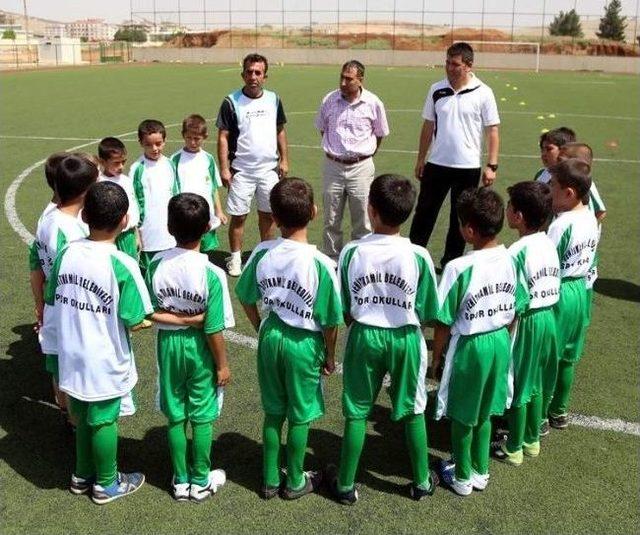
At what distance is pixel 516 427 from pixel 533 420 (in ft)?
0.53

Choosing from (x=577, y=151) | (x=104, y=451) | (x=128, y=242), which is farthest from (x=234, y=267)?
(x=104, y=451)

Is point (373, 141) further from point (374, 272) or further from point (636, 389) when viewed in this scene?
point (374, 272)

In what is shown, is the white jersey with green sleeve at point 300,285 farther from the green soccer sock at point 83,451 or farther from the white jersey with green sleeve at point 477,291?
the green soccer sock at point 83,451

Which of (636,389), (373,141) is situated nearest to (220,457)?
(636,389)

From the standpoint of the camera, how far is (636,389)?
4777 millimetres

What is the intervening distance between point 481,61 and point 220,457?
149ft

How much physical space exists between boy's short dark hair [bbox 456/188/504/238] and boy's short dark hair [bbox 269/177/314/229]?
79 cm

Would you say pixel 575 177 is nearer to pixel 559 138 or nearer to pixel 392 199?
pixel 559 138

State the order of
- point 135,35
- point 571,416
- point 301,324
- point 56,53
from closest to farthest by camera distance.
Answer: point 301,324
point 571,416
point 56,53
point 135,35

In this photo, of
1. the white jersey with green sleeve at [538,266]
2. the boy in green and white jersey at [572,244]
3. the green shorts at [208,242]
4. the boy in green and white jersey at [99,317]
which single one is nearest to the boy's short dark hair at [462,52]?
the boy in green and white jersey at [572,244]

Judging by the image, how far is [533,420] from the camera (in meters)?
3.93

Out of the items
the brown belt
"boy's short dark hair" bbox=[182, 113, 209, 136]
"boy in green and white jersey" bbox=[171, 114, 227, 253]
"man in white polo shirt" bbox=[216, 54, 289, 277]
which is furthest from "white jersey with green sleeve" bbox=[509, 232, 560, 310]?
"man in white polo shirt" bbox=[216, 54, 289, 277]

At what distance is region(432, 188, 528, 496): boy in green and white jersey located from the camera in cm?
339

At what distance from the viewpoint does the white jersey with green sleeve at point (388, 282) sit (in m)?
3.26
